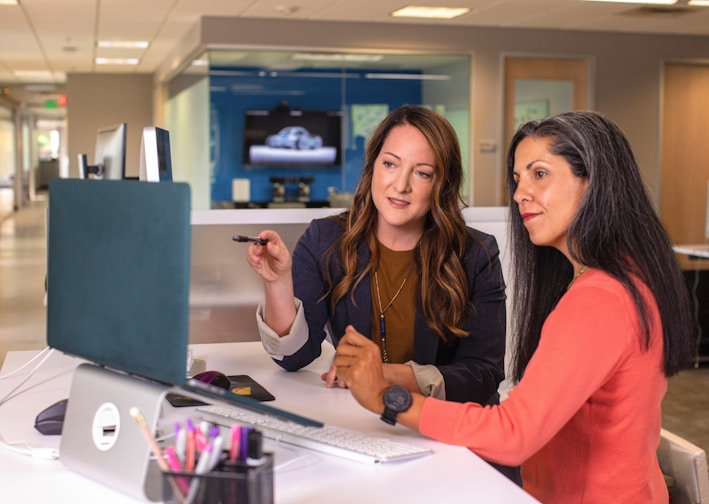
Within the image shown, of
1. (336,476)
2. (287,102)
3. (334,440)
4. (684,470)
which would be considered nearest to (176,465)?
(336,476)

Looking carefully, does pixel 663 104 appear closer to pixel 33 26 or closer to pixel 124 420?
pixel 33 26

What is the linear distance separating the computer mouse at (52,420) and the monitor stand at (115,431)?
9.5 inches

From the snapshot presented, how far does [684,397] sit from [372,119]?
5124mm

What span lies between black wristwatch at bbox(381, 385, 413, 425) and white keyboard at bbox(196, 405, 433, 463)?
0.19 ft

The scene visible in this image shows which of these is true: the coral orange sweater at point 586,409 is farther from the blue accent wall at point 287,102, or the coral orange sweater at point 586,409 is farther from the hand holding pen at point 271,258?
the blue accent wall at point 287,102

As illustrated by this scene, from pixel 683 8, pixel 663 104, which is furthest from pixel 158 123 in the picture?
pixel 683 8

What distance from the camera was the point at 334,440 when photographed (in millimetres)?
1673

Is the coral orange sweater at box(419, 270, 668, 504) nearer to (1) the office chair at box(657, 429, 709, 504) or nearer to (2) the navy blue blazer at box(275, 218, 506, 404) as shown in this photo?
(1) the office chair at box(657, 429, 709, 504)

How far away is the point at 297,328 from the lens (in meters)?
2.26

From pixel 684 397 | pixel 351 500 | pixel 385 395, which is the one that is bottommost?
pixel 684 397

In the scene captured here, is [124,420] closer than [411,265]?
Yes

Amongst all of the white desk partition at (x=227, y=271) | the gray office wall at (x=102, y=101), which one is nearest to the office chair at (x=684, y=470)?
the white desk partition at (x=227, y=271)

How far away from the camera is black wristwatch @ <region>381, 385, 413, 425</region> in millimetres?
1636

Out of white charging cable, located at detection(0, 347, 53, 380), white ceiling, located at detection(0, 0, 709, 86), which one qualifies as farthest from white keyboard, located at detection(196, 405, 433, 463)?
white ceiling, located at detection(0, 0, 709, 86)
